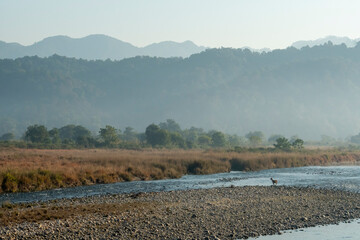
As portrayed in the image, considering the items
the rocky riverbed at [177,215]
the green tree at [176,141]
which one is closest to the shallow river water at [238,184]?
the rocky riverbed at [177,215]

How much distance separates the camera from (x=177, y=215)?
25.2m

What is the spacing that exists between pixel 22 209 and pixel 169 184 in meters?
17.5

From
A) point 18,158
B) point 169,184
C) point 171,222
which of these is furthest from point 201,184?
point 18,158

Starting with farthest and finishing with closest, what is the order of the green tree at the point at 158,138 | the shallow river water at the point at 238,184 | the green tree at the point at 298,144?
1. the green tree at the point at 158,138
2. the green tree at the point at 298,144
3. the shallow river water at the point at 238,184

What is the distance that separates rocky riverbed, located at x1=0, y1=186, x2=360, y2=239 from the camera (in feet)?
69.6

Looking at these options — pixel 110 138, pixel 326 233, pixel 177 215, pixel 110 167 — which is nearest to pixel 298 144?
pixel 110 138

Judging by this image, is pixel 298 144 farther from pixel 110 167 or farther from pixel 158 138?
pixel 110 167

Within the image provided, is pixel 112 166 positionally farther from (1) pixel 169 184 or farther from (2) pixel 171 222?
(2) pixel 171 222

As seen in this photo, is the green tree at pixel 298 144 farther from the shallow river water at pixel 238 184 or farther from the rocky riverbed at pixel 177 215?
the rocky riverbed at pixel 177 215

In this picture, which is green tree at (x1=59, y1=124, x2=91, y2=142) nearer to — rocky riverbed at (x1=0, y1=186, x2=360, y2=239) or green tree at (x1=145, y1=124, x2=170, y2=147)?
green tree at (x1=145, y1=124, x2=170, y2=147)

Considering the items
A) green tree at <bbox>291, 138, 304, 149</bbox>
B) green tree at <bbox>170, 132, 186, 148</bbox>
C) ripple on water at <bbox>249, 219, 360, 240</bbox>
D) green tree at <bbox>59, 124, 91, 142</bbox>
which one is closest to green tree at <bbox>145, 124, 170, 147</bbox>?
green tree at <bbox>170, 132, 186, 148</bbox>

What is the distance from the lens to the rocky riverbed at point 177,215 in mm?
21203

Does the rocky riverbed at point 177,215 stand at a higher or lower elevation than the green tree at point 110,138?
lower

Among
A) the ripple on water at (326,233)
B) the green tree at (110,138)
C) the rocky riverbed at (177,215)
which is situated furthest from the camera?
the green tree at (110,138)
